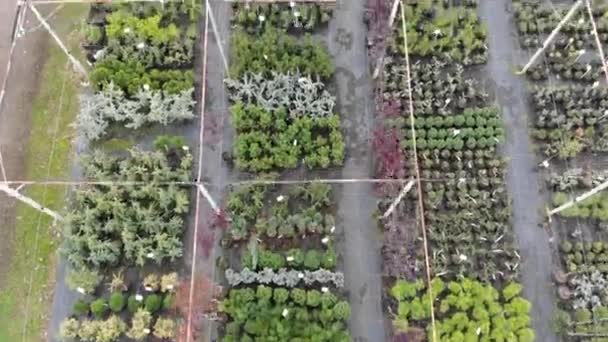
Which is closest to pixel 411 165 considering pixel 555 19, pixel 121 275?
pixel 555 19

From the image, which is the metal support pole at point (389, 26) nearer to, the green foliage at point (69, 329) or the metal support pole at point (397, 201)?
the metal support pole at point (397, 201)

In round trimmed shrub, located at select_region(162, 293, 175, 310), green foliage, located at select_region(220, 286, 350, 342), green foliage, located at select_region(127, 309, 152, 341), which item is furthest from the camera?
round trimmed shrub, located at select_region(162, 293, 175, 310)

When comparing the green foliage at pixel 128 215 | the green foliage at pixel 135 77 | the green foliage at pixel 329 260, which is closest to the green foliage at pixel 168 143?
the green foliage at pixel 128 215

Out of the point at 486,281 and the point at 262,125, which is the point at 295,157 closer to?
the point at 262,125

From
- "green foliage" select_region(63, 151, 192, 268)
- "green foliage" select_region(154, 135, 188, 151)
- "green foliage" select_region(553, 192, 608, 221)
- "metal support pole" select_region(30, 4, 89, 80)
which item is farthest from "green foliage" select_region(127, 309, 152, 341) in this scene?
"green foliage" select_region(553, 192, 608, 221)

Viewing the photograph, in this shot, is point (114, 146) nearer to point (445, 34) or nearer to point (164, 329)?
point (164, 329)

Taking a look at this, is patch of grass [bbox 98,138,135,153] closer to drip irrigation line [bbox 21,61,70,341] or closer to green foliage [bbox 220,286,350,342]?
drip irrigation line [bbox 21,61,70,341]

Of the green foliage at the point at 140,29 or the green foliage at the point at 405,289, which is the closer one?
the green foliage at the point at 405,289
